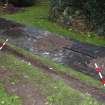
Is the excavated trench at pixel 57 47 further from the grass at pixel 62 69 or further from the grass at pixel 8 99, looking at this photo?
the grass at pixel 8 99

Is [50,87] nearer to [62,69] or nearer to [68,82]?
[68,82]

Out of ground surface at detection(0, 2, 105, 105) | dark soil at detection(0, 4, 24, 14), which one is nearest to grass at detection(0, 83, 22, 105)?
ground surface at detection(0, 2, 105, 105)

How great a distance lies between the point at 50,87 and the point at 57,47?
15.2 feet

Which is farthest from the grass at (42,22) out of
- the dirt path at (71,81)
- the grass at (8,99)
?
the grass at (8,99)

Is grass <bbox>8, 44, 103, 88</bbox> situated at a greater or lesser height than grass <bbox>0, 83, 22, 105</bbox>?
lesser

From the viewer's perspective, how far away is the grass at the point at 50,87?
36.3ft

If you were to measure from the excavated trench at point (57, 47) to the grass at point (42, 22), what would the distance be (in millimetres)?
741

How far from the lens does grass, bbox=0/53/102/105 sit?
11.1 meters

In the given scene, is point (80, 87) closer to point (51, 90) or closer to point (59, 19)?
point (51, 90)

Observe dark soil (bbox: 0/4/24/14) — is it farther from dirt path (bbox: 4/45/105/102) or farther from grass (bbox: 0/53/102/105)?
grass (bbox: 0/53/102/105)

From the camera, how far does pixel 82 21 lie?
→ 19.2m

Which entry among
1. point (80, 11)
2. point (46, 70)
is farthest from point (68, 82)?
point (80, 11)

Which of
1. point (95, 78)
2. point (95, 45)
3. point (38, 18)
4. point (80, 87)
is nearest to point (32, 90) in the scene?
point (80, 87)

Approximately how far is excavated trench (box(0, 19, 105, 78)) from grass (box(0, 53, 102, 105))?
1654 mm
